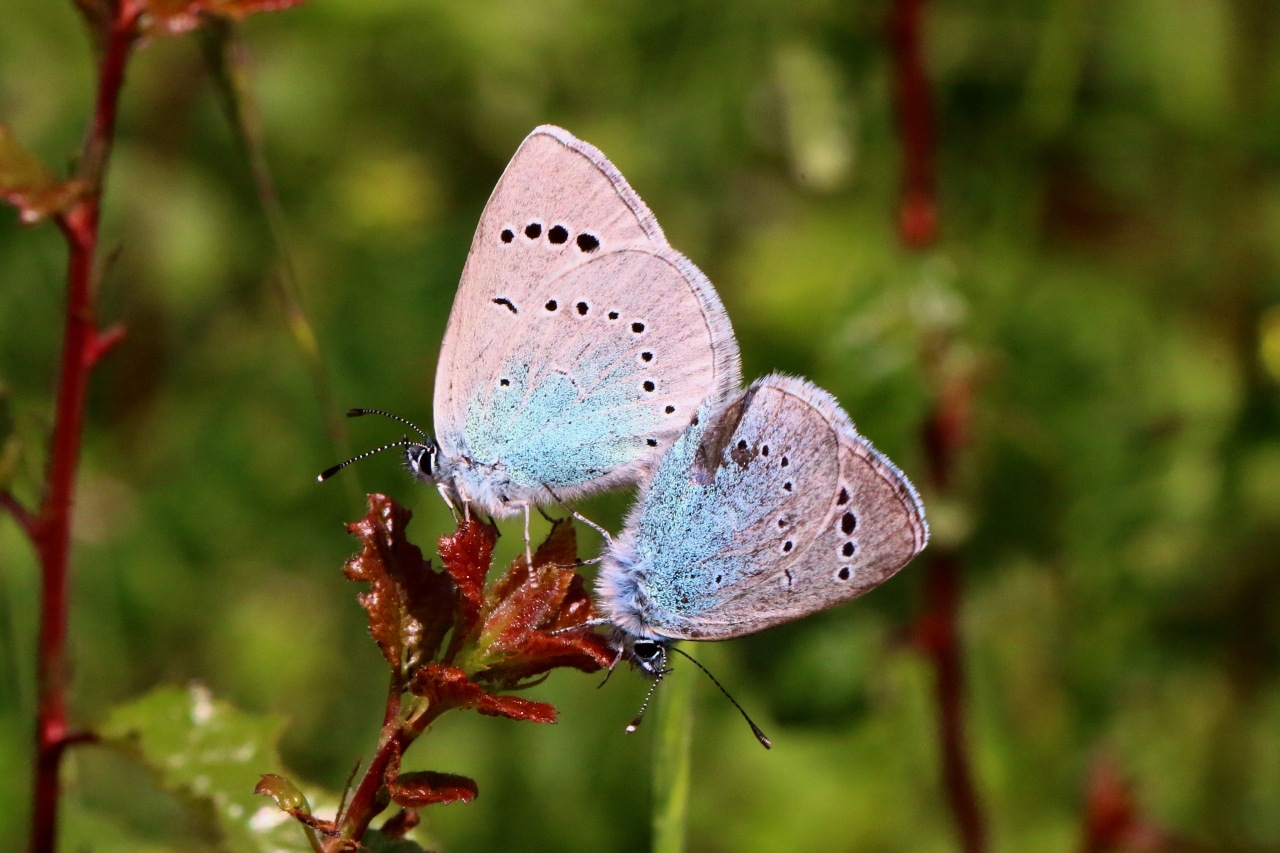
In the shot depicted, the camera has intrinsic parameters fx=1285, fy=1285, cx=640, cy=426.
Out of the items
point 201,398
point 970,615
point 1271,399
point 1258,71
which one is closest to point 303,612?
point 201,398

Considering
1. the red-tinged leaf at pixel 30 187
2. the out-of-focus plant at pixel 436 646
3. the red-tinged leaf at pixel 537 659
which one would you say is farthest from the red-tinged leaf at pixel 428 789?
the red-tinged leaf at pixel 30 187

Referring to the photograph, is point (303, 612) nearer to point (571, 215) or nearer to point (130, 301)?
point (130, 301)

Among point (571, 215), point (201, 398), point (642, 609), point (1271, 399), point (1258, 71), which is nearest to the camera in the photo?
point (642, 609)

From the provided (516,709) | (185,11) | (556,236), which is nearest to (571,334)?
(556,236)

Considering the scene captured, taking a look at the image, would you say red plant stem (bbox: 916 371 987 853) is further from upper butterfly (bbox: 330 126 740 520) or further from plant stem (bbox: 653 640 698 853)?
plant stem (bbox: 653 640 698 853)

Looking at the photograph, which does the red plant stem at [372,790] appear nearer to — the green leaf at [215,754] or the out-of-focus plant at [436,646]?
the out-of-focus plant at [436,646]

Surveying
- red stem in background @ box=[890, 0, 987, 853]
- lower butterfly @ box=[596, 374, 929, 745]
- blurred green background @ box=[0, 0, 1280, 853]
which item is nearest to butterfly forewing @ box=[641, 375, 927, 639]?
lower butterfly @ box=[596, 374, 929, 745]

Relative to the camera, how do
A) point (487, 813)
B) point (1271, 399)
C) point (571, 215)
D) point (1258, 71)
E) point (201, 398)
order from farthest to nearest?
point (201, 398) → point (1258, 71) → point (487, 813) → point (1271, 399) → point (571, 215)
